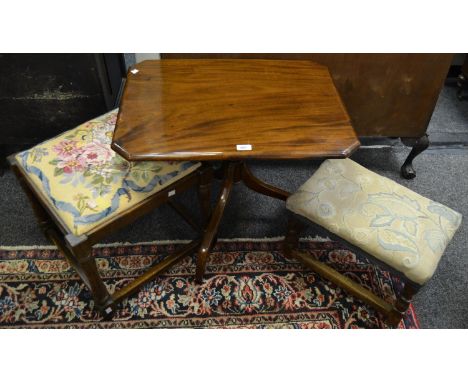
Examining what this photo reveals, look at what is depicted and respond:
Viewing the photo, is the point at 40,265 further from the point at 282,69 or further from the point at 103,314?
the point at 282,69

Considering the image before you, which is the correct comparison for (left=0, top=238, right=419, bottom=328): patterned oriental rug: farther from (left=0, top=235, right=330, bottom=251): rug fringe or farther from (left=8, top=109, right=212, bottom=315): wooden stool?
(left=8, top=109, right=212, bottom=315): wooden stool

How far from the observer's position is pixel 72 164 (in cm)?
130

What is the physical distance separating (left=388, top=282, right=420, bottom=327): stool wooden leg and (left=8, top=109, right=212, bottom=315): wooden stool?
0.72 metres

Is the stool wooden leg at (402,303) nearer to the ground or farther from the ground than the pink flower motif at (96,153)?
nearer to the ground

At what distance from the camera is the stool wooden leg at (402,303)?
1302 millimetres

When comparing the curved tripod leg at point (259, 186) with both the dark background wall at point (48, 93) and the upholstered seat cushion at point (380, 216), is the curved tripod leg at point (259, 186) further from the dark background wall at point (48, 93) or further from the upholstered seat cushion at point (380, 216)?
the dark background wall at point (48, 93)

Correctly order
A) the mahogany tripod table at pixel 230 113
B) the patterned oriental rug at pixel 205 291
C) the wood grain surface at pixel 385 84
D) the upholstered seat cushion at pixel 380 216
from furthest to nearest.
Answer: the wood grain surface at pixel 385 84 < the patterned oriental rug at pixel 205 291 < the upholstered seat cushion at pixel 380 216 < the mahogany tripod table at pixel 230 113

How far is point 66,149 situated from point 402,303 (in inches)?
47.5

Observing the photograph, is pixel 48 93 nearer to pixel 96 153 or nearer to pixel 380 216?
pixel 96 153

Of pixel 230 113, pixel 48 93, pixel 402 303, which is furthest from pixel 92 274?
pixel 402 303

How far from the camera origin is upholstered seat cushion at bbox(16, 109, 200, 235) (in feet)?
3.95

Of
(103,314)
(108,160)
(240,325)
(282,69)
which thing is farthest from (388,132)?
(103,314)

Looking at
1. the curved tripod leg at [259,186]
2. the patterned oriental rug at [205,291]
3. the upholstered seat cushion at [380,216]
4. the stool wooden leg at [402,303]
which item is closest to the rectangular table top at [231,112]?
the upholstered seat cushion at [380,216]

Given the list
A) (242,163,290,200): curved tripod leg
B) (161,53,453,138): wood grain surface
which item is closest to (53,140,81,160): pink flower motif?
(161,53,453,138): wood grain surface
